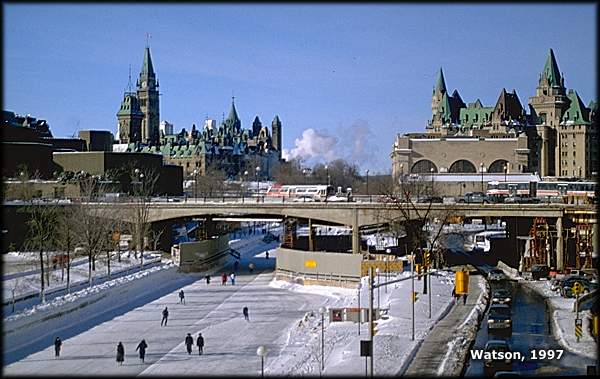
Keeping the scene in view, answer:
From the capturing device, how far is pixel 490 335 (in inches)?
958

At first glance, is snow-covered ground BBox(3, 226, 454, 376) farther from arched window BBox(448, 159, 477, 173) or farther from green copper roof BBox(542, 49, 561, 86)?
green copper roof BBox(542, 49, 561, 86)

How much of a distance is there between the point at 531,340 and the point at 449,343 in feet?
10.1

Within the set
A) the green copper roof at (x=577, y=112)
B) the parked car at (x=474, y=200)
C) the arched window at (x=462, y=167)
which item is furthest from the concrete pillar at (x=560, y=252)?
the green copper roof at (x=577, y=112)

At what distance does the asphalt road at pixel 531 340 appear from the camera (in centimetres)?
1879

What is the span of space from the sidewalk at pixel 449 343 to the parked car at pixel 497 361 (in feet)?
2.09

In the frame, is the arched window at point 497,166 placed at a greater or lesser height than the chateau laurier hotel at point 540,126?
lesser

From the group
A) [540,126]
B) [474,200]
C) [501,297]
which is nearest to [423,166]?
[540,126]

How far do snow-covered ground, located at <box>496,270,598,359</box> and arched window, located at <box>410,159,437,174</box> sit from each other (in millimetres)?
61075

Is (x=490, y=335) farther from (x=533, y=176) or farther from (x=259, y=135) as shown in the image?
(x=259, y=135)

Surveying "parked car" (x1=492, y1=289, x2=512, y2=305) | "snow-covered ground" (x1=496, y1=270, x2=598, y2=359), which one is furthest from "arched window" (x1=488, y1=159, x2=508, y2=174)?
"parked car" (x1=492, y1=289, x2=512, y2=305)

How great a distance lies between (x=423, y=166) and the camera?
331 feet

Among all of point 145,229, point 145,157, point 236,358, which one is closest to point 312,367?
point 236,358

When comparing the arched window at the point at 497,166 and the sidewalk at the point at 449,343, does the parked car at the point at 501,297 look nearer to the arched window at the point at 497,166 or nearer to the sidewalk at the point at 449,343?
the sidewalk at the point at 449,343

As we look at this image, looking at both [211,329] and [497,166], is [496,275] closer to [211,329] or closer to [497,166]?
[211,329]
